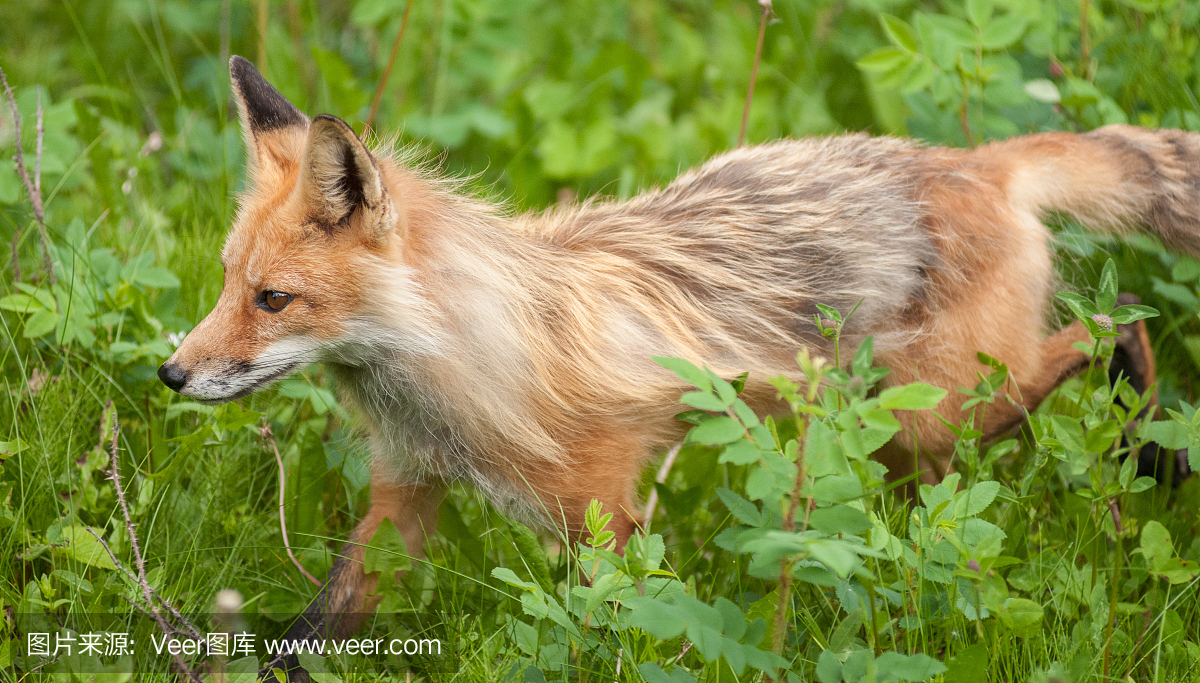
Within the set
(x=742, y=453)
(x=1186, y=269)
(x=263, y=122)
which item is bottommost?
(x=1186, y=269)

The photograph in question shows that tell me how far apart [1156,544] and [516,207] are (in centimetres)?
249

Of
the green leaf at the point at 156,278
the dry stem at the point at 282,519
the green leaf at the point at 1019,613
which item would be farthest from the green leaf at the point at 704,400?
the green leaf at the point at 156,278

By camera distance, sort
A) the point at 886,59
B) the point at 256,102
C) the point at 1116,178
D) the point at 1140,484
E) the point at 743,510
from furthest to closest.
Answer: the point at 886,59 < the point at 1116,178 < the point at 256,102 < the point at 1140,484 < the point at 743,510

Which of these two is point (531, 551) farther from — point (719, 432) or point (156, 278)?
point (156, 278)

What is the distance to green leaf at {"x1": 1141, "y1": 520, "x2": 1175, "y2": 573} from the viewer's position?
2713 millimetres

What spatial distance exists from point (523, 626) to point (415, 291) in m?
1.06

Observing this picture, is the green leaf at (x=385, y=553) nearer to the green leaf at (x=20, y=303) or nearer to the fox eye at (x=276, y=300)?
the fox eye at (x=276, y=300)

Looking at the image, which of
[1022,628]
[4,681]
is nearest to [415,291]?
[4,681]

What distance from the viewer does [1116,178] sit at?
12.3 feet

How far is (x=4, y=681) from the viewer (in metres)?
2.70

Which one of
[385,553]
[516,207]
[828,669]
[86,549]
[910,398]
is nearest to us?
[910,398]

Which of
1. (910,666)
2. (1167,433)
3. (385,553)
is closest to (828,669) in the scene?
(910,666)

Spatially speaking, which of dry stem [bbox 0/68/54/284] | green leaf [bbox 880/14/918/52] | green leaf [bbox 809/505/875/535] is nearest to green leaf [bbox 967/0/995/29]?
green leaf [bbox 880/14/918/52]

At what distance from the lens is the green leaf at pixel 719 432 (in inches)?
85.7
